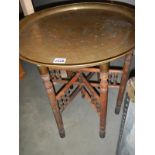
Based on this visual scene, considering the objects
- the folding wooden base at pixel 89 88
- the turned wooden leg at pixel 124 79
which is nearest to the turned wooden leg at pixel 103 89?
the folding wooden base at pixel 89 88

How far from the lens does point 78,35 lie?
1057 millimetres

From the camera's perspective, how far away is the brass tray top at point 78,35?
2.99 ft

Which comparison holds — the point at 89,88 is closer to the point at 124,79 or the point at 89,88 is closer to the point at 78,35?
the point at 124,79

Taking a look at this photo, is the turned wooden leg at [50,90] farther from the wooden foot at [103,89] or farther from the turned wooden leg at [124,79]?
the turned wooden leg at [124,79]

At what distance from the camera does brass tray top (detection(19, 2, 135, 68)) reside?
2.99 feet

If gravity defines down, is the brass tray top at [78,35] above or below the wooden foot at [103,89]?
above

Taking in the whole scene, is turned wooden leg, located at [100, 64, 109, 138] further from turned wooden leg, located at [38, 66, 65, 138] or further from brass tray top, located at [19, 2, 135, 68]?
turned wooden leg, located at [38, 66, 65, 138]

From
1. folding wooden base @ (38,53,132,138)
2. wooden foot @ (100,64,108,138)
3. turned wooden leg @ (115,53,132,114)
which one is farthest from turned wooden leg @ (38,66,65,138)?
turned wooden leg @ (115,53,132,114)

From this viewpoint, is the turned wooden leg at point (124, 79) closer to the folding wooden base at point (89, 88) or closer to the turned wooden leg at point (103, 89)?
the folding wooden base at point (89, 88)

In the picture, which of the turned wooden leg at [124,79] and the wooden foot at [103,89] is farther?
the turned wooden leg at [124,79]

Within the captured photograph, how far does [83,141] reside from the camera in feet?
4.32
